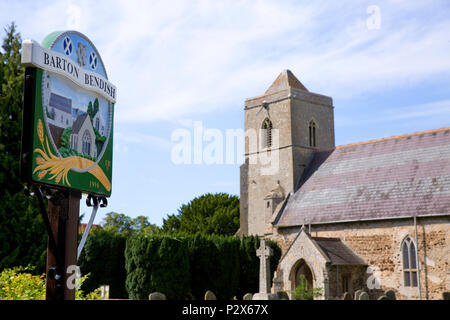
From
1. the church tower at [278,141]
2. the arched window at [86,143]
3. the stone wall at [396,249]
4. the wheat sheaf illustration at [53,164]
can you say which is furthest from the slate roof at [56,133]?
the church tower at [278,141]

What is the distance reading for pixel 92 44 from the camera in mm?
9430

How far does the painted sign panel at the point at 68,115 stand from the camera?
309 inches

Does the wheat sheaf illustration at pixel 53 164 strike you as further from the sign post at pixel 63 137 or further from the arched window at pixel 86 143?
the arched window at pixel 86 143

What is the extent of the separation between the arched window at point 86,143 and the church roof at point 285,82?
86.3ft

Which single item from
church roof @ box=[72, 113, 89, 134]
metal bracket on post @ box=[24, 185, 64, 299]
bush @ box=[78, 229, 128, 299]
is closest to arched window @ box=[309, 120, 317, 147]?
bush @ box=[78, 229, 128, 299]

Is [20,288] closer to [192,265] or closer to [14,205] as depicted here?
[14,205]

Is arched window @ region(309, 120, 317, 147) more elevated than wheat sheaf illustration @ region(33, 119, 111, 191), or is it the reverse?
arched window @ region(309, 120, 317, 147)

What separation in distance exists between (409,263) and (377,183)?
4.85 m

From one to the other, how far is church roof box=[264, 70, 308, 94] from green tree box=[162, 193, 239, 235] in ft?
47.9

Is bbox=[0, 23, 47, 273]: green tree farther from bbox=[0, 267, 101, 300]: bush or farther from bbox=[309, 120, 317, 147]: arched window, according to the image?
bbox=[309, 120, 317, 147]: arched window

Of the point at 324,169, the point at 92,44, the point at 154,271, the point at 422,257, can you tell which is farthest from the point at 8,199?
the point at 324,169

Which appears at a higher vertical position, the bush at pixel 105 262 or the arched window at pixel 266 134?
the arched window at pixel 266 134

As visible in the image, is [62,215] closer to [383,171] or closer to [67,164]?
[67,164]

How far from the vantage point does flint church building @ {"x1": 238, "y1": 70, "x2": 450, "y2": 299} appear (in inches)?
946
